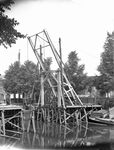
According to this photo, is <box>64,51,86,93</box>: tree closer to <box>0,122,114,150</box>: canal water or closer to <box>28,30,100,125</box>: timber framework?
<box>28,30,100,125</box>: timber framework

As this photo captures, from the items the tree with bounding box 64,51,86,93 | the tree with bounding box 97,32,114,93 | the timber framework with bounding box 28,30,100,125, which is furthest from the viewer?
the tree with bounding box 64,51,86,93

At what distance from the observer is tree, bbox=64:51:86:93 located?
9.57m

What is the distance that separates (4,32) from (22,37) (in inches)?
6.9

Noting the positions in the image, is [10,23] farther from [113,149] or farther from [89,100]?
[89,100]

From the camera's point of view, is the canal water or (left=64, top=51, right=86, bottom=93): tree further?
(left=64, top=51, right=86, bottom=93): tree

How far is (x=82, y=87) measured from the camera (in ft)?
31.5

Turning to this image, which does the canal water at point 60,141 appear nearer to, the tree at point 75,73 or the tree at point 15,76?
the tree at point 15,76

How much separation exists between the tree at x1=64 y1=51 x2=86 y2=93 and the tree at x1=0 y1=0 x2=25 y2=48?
8.00 m

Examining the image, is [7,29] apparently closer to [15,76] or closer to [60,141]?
[60,141]

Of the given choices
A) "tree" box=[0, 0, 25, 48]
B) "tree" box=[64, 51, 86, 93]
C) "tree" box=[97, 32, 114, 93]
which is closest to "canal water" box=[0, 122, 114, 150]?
"tree" box=[0, 0, 25, 48]

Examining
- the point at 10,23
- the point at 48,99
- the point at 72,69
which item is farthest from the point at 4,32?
the point at 72,69

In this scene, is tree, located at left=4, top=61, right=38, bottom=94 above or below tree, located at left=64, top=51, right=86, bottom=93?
below

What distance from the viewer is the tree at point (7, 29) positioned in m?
1.43

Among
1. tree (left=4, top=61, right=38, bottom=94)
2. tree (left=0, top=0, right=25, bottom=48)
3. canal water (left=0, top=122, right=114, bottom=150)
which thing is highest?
tree (left=0, top=0, right=25, bottom=48)
